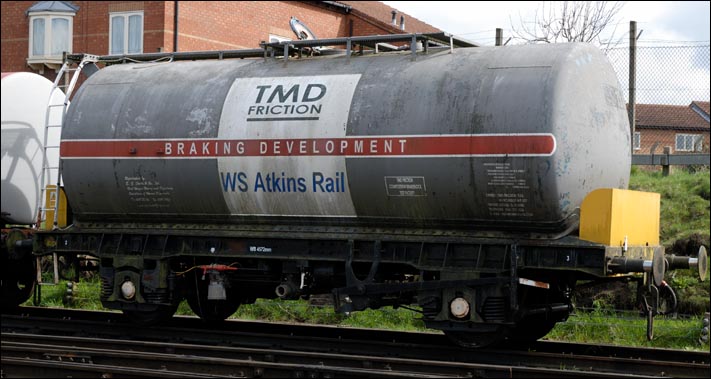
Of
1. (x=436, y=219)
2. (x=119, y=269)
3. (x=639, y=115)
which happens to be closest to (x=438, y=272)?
(x=436, y=219)

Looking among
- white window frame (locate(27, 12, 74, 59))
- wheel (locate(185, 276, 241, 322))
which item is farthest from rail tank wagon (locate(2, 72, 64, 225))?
white window frame (locate(27, 12, 74, 59))

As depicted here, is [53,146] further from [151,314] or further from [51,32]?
[51,32]

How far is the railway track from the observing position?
34.7 feet

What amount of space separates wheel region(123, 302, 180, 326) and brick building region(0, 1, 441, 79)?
67.6 ft

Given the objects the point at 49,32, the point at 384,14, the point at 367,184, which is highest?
the point at 384,14

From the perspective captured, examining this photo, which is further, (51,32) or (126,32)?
(51,32)

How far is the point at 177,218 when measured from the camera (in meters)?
13.8

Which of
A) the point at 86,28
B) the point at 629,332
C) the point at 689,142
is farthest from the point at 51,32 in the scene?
the point at 629,332

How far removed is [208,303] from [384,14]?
33.9 m

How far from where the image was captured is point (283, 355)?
37.1 feet

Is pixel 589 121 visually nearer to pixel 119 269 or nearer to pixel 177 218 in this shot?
pixel 177 218

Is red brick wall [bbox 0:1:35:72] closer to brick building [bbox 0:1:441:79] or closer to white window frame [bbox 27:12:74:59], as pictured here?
brick building [bbox 0:1:441:79]

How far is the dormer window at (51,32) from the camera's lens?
3725 centimetres

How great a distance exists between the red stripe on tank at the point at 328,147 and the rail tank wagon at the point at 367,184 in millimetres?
20
